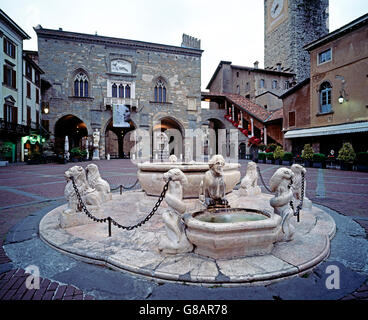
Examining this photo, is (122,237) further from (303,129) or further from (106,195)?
(303,129)

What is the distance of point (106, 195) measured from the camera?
5.75 metres

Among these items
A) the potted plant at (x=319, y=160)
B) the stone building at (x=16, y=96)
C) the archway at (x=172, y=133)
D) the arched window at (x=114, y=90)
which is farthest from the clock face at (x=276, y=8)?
the stone building at (x=16, y=96)

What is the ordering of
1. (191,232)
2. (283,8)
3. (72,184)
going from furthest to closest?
(283,8) → (72,184) → (191,232)

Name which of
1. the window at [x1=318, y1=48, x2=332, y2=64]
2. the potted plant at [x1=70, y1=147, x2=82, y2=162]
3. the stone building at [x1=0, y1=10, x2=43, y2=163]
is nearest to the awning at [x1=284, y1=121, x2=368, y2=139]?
the window at [x1=318, y1=48, x2=332, y2=64]

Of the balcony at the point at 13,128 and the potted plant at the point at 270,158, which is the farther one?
the potted plant at the point at 270,158

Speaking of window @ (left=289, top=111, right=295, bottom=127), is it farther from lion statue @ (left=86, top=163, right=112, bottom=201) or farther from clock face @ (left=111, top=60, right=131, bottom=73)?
lion statue @ (left=86, top=163, right=112, bottom=201)

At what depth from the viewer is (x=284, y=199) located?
3.18 m

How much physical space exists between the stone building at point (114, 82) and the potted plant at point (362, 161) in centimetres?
1973

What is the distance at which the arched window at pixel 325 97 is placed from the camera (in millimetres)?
18084

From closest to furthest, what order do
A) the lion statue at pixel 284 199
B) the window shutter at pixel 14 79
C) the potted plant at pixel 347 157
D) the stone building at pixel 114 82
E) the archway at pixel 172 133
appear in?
the lion statue at pixel 284 199 → the potted plant at pixel 347 157 → the window shutter at pixel 14 79 → the stone building at pixel 114 82 → the archway at pixel 172 133

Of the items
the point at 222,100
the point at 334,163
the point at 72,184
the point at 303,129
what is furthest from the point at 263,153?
the point at 72,184

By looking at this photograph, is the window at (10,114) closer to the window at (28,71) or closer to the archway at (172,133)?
the window at (28,71)

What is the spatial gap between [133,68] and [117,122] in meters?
7.26

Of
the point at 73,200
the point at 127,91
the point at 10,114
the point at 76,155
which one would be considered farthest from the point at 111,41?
the point at 73,200
